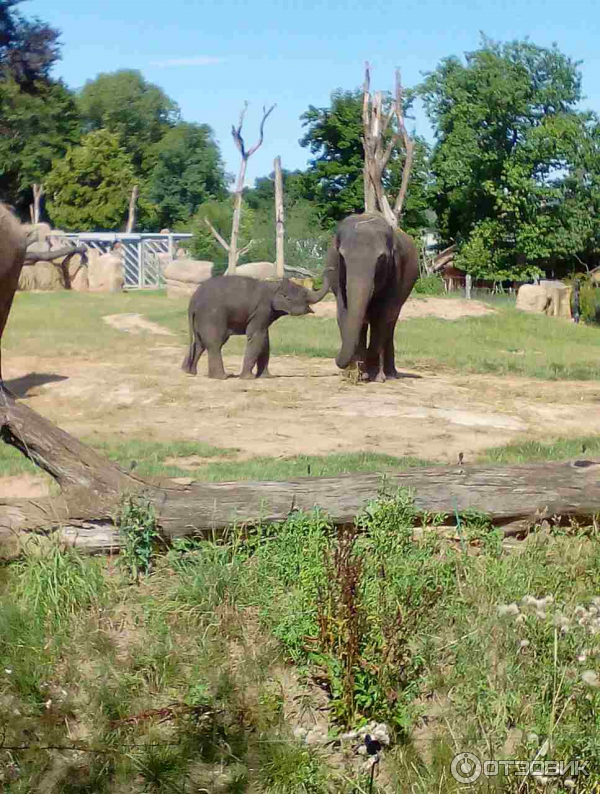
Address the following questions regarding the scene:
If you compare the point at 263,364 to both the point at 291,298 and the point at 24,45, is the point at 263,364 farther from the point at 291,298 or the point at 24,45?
the point at 24,45

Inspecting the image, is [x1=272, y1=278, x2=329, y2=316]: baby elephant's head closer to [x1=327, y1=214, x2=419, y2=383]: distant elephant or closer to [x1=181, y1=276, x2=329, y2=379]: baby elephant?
[x1=181, y1=276, x2=329, y2=379]: baby elephant

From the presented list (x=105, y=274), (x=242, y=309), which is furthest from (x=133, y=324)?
(x=105, y=274)

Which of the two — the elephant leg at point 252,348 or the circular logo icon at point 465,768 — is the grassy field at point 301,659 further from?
the elephant leg at point 252,348

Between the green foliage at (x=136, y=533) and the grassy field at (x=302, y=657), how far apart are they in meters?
0.01

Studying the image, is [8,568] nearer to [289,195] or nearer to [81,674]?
[81,674]

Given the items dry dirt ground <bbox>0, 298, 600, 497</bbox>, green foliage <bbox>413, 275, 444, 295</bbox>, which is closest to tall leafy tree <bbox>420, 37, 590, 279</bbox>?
green foliage <bbox>413, 275, 444, 295</bbox>

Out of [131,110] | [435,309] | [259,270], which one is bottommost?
[435,309]

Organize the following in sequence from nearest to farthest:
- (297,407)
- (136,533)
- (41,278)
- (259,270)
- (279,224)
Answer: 1. (136,533)
2. (297,407)
3. (41,278)
4. (279,224)
5. (259,270)

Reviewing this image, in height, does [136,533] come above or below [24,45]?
below

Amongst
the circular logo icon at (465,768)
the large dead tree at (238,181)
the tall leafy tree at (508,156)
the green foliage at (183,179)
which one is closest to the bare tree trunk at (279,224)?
the large dead tree at (238,181)

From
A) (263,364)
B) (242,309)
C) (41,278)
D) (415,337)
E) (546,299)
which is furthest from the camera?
(546,299)

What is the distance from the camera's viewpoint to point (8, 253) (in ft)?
30.7

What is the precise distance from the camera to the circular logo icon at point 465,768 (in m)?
4.12

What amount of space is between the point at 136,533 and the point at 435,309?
1999cm
